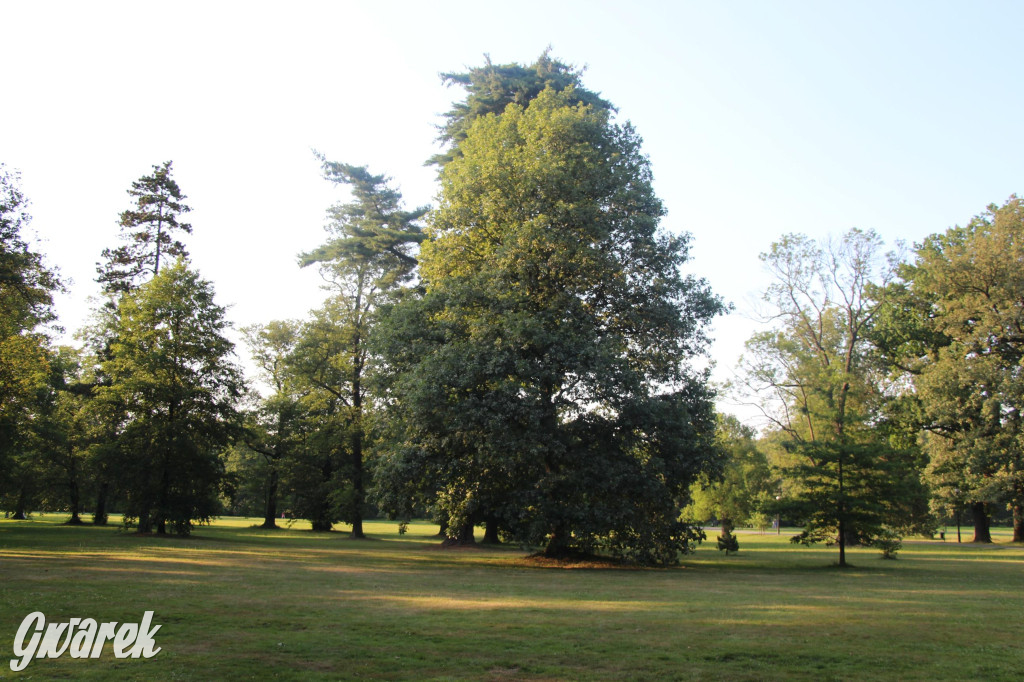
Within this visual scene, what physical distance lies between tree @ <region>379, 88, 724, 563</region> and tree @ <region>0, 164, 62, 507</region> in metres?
13.6

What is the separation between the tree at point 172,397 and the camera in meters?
35.5

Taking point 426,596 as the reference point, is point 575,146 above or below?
above

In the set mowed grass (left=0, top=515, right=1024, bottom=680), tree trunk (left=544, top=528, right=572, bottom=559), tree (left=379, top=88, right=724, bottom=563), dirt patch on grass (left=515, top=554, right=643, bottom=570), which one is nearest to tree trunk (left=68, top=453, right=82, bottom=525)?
mowed grass (left=0, top=515, right=1024, bottom=680)

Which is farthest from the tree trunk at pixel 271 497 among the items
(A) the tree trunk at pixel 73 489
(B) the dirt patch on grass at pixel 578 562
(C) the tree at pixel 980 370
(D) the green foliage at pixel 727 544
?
(C) the tree at pixel 980 370

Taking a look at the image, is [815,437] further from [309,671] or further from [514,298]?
[309,671]

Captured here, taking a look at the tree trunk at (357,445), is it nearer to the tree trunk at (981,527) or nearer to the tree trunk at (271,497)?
the tree trunk at (271,497)

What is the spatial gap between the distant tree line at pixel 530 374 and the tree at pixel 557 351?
0.12m

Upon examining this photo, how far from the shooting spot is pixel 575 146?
87.2 ft

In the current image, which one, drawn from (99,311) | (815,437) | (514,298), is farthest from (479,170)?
(99,311)

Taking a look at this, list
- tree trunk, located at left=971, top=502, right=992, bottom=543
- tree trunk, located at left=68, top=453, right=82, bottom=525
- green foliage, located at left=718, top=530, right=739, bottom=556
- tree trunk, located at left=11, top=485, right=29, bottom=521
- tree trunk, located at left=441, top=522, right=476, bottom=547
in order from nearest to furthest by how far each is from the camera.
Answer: green foliage, located at left=718, top=530, right=739, bottom=556, tree trunk, located at left=441, top=522, right=476, bottom=547, tree trunk, located at left=11, top=485, right=29, bottom=521, tree trunk, located at left=68, top=453, right=82, bottom=525, tree trunk, located at left=971, top=502, right=992, bottom=543

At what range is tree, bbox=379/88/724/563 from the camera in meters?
23.1

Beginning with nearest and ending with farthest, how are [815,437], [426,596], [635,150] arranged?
[426,596] < [635,150] < [815,437]

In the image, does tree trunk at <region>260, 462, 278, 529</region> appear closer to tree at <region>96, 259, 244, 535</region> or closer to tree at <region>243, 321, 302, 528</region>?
tree at <region>243, 321, 302, 528</region>

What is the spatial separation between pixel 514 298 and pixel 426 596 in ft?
38.5
